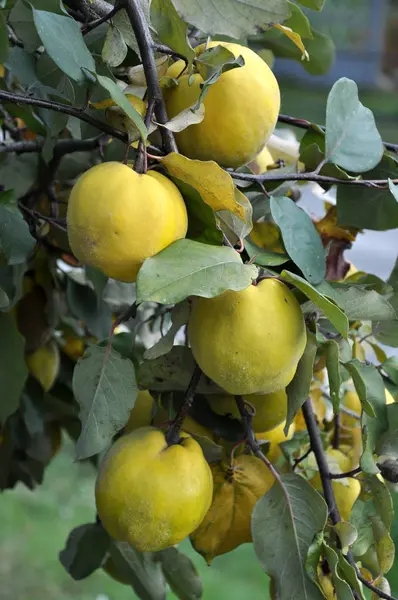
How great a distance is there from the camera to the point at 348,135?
1.73 ft

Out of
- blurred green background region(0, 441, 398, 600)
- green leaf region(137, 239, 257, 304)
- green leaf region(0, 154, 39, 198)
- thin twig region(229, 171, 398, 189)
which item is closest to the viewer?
green leaf region(137, 239, 257, 304)

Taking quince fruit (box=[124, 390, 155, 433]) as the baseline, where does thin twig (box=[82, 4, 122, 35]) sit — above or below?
above

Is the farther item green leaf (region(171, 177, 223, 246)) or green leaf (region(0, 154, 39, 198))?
green leaf (region(0, 154, 39, 198))

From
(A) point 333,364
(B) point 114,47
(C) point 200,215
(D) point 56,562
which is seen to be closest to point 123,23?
(B) point 114,47

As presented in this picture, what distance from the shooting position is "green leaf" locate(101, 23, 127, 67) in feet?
1.48

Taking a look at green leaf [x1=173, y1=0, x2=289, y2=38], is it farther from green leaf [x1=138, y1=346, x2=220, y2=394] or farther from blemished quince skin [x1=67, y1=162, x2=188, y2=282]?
green leaf [x1=138, y1=346, x2=220, y2=394]

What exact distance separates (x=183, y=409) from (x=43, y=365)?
0.31 metres

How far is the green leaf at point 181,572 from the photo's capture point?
0.69 meters

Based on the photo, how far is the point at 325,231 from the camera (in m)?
0.64

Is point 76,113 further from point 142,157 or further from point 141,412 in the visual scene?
point 141,412

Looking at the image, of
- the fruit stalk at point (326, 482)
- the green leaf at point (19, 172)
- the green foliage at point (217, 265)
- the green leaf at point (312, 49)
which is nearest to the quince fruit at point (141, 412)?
the green foliage at point (217, 265)

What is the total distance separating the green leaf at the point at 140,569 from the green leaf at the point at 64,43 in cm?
43

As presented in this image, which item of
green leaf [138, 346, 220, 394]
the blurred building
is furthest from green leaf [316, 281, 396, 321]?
the blurred building

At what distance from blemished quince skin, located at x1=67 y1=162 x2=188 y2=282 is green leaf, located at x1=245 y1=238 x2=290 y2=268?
6cm
